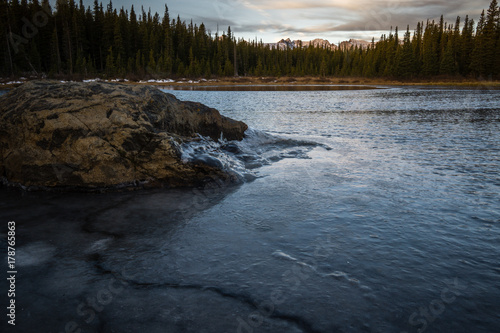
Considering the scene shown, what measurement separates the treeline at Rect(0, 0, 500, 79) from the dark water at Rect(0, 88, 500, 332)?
6415 cm

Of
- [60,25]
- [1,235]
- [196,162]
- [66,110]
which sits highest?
[60,25]

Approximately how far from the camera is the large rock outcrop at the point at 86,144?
215 inches

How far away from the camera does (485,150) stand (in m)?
8.19

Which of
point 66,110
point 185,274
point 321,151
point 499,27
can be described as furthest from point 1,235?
point 499,27

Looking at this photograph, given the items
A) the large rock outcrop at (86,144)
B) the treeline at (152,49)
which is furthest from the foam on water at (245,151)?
the treeline at (152,49)

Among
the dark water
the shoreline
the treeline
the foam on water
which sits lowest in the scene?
the dark water

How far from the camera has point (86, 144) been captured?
555cm

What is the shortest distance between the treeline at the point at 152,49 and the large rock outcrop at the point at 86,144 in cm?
6111

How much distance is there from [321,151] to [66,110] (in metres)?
5.66

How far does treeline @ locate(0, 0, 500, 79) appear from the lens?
6456 centimetres

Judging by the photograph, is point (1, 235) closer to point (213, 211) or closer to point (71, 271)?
point (71, 271)

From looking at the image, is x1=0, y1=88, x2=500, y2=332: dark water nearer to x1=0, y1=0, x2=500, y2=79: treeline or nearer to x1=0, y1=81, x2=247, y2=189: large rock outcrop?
→ x1=0, y1=81, x2=247, y2=189: large rock outcrop

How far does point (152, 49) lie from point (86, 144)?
92661mm

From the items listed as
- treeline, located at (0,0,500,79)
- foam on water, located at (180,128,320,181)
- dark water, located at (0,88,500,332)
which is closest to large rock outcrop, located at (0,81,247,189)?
foam on water, located at (180,128,320,181)
